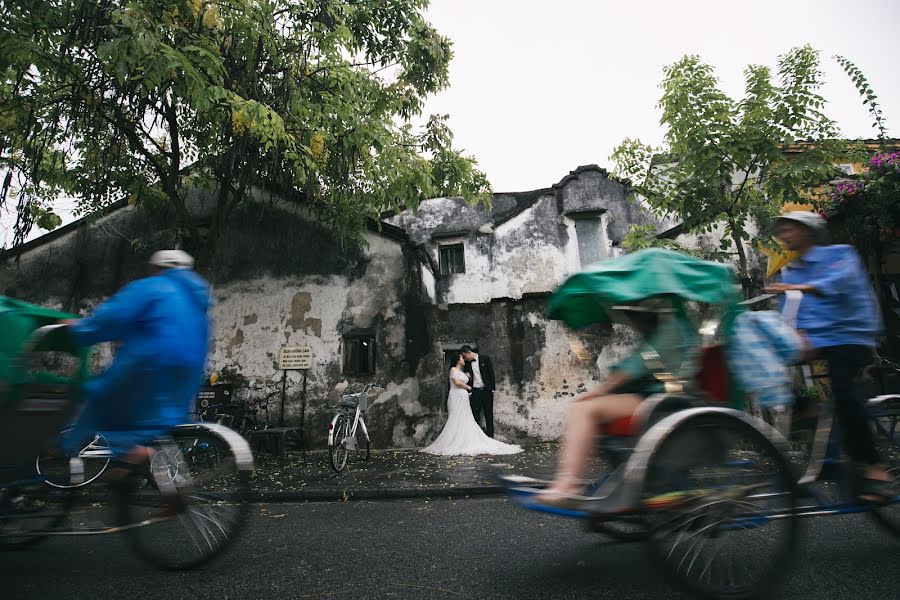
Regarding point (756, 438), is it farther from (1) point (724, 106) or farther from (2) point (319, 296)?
(2) point (319, 296)

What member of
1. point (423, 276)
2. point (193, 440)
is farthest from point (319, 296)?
point (193, 440)

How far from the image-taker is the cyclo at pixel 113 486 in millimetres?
2508

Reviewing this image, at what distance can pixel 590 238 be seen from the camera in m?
17.8

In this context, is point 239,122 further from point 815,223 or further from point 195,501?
point 815,223

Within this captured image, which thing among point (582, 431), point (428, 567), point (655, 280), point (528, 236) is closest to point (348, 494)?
point (428, 567)

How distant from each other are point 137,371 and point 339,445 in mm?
5587

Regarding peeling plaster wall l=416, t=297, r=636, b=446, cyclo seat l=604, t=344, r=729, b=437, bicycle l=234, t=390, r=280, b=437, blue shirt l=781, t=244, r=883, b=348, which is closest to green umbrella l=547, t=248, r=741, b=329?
cyclo seat l=604, t=344, r=729, b=437

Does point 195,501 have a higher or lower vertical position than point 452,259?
lower

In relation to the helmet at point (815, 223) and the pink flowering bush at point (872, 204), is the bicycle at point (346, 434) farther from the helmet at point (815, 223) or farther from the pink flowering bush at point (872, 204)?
the pink flowering bush at point (872, 204)

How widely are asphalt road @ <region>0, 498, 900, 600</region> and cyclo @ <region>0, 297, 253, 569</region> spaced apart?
0.77 feet

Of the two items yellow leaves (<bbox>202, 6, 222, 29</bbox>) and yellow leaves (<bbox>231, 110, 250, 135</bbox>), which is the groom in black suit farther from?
yellow leaves (<bbox>202, 6, 222, 29</bbox>)

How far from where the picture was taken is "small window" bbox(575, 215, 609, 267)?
699 inches

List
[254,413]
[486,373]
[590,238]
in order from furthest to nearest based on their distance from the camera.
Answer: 1. [590,238]
2. [254,413]
3. [486,373]

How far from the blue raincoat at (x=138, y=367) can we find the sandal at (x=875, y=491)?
3588mm
